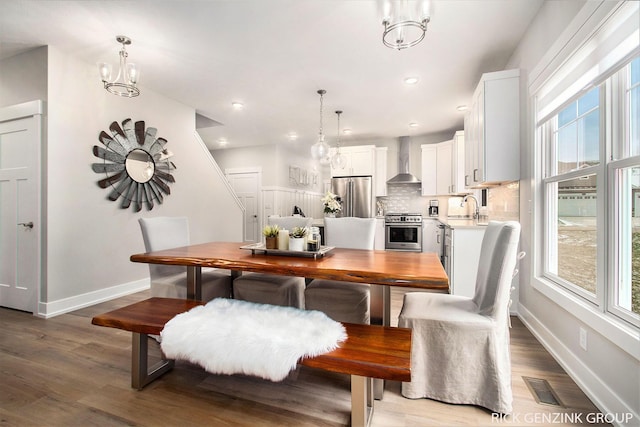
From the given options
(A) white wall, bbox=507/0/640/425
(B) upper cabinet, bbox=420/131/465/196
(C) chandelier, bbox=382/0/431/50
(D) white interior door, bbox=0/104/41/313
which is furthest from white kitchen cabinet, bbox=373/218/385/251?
(D) white interior door, bbox=0/104/41/313

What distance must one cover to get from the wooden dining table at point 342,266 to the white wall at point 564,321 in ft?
2.75

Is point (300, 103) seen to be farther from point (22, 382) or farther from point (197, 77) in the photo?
point (22, 382)

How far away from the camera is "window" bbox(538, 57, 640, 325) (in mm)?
1448

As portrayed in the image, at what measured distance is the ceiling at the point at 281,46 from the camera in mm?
2260

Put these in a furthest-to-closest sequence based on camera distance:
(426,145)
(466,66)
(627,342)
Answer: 1. (426,145)
2. (466,66)
3. (627,342)

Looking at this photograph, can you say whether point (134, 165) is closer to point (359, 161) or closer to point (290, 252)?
point (290, 252)

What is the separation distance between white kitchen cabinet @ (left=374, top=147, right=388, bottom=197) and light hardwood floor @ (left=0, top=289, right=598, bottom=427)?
13.4 feet

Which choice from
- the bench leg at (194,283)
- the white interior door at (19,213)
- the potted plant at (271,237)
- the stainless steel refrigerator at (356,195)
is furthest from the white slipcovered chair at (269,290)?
the stainless steel refrigerator at (356,195)

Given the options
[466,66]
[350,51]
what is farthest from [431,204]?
[350,51]

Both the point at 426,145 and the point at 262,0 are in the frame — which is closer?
the point at 262,0

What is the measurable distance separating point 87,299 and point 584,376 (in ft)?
14.1

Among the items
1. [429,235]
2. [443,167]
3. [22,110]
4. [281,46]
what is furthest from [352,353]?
[443,167]

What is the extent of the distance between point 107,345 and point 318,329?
6.06 feet

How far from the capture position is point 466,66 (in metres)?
3.13
